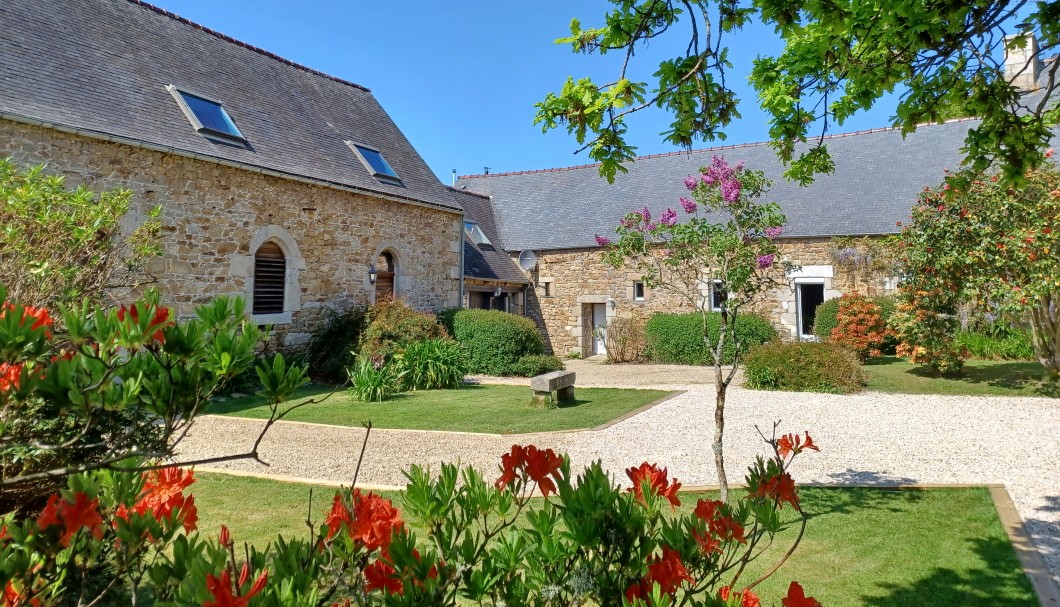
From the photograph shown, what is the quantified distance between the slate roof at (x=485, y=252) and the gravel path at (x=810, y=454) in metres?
9.29

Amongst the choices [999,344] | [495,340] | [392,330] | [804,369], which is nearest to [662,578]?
[804,369]

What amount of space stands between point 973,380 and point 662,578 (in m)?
11.9

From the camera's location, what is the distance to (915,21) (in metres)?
2.70

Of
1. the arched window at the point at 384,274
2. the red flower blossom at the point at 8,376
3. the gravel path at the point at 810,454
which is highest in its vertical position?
the arched window at the point at 384,274

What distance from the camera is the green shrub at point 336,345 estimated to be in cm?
1106

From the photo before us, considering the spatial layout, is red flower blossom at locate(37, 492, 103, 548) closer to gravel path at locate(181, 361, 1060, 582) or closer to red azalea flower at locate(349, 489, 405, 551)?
red azalea flower at locate(349, 489, 405, 551)

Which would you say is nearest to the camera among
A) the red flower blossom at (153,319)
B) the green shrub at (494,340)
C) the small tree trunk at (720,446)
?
the red flower blossom at (153,319)

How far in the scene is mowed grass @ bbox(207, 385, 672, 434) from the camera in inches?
293

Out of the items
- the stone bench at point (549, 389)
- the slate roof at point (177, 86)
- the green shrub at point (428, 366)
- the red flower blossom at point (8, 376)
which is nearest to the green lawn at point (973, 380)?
the stone bench at point (549, 389)

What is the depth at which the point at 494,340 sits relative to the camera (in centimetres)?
1295

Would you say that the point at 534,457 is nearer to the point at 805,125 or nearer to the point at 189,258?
the point at 805,125

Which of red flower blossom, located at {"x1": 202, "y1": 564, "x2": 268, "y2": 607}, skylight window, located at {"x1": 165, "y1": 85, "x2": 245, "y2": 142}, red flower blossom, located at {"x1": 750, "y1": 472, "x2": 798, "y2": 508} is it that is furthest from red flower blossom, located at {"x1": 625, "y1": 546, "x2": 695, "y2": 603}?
skylight window, located at {"x1": 165, "y1": 85, "x2": 245, "y2": 142}

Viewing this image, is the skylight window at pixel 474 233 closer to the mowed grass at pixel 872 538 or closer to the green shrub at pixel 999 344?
the green shrub at pixel 999 344

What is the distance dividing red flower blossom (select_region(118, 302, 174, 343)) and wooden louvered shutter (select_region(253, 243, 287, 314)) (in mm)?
10046
